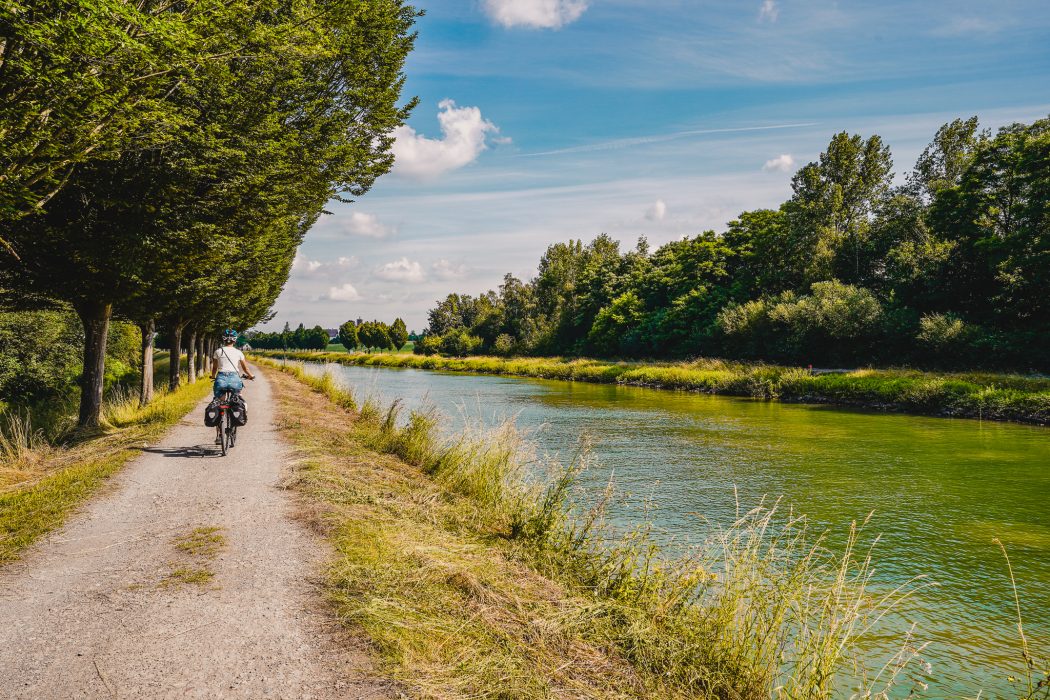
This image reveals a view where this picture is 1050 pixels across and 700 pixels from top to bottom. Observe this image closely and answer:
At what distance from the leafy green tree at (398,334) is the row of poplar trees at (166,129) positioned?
131 metres

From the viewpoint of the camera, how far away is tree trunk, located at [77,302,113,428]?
13.7 meters

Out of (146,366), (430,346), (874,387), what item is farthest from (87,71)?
(430,346)

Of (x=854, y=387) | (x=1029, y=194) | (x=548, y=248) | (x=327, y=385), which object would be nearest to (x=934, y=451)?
(x=854, y=387)

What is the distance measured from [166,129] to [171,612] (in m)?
5.95

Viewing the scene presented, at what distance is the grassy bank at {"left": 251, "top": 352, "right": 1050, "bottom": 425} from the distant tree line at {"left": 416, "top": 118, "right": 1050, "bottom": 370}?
20.8 ft

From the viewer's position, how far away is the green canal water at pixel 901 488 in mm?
6703

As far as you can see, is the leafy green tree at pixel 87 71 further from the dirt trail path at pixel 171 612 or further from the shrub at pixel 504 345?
the shrub at pixel 504 345

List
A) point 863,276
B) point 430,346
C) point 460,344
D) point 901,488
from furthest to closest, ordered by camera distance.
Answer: point 430,346 → point 460,344 → point 863,276 → point 901,488

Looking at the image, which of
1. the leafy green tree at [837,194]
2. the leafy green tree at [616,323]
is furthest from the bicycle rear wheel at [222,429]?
the leafy green tree at [616,323]

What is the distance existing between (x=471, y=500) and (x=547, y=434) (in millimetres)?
11046

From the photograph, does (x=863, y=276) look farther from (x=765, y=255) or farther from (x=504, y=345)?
(x=504, y=345)

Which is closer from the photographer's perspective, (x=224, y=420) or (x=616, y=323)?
(x=224, y=420)

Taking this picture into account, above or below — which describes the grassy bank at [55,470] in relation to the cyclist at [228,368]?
below

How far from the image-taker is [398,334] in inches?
5714
